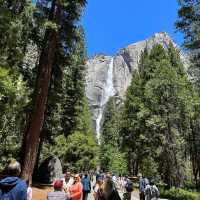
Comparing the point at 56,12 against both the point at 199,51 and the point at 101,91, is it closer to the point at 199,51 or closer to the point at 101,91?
the point at 199,51

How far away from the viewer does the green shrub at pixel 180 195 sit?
79.0 ft

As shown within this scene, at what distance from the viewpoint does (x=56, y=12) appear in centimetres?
1941

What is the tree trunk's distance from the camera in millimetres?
17453

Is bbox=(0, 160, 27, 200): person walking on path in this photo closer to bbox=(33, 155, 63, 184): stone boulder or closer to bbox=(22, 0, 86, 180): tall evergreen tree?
bbox=(22, 0, 86, 180): tall evergreen tree

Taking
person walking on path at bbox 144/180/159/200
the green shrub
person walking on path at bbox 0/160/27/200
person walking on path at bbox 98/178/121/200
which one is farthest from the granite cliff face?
person walking on path at bbox 0/160/27/200

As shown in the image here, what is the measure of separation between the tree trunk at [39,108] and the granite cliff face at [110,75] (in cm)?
10284

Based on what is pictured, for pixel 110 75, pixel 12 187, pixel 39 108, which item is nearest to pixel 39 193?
pixel 39 108

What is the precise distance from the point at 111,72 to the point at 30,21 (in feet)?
399

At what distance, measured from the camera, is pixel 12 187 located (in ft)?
15.6

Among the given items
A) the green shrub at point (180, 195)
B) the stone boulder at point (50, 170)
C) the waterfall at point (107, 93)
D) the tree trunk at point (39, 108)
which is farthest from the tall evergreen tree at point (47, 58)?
the waterfall at point (107, 93)

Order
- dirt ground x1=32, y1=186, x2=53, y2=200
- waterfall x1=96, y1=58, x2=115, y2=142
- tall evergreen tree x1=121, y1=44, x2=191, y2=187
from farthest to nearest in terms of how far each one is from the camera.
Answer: waterfall x1=96, y1=58, x2=115, y2=142, tall evergreen tree x1=121, y1=44, x2=191, y2=187, dirt ground x1=32, y1=186, x2=53, y2=200

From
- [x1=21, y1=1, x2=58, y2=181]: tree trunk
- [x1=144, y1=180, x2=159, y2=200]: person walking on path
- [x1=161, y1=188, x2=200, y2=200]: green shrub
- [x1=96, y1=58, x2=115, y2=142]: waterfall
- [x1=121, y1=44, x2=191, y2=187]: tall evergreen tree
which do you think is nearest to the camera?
[x1=21, y1=1, x2=58, y2=181]: tree trunk

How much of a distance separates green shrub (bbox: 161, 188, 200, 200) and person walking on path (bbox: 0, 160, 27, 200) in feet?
67.0

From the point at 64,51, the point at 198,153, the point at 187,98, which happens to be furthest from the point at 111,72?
the point at 64,51
